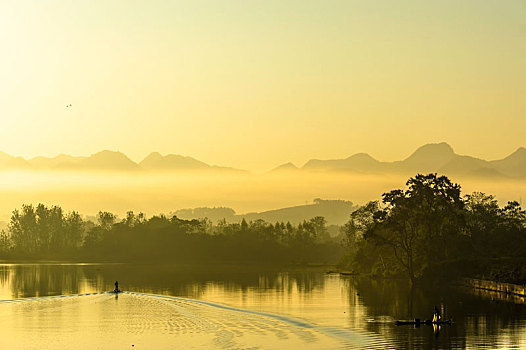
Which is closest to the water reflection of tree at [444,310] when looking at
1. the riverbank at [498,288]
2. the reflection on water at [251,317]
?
the reflection on water at [251,317]

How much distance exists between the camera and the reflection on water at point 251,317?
71.4m

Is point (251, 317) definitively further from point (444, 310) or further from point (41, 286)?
point (41, 286)

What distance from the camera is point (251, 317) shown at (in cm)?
8956

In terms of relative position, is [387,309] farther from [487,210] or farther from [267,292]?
[487,210]

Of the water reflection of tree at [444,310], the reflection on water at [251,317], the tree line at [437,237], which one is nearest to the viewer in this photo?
the reflection on water at [251,317]

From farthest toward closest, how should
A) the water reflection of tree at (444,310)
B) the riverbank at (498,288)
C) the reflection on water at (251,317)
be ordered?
the riverbank at (498,288), the water reflection of tree at (444,310), the reflection on water at (251,317)

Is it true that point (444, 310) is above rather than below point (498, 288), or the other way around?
below

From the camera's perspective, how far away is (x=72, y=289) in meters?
134

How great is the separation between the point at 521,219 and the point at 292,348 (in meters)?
128

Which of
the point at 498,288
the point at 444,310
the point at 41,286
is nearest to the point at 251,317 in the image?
the point at 444,310

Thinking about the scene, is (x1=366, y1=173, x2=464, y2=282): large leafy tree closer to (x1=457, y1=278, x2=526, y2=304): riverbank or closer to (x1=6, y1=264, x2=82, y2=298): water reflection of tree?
(x1=457, y1=278, x2=526, y2=304): riverbank

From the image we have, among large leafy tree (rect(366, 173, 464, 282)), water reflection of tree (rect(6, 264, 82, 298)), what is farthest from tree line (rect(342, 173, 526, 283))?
water reflection of tree (rect(6, 264, 82, 298))

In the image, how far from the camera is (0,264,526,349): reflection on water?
7138 cm

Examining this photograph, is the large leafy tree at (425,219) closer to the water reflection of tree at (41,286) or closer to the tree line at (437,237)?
the tree line at (437,237)
